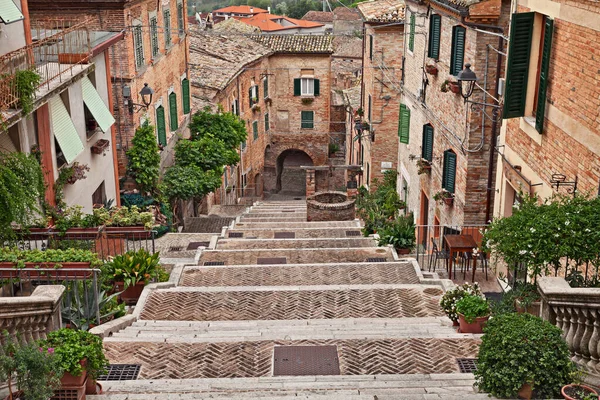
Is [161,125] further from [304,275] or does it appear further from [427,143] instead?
[304,275]

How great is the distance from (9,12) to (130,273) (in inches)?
202

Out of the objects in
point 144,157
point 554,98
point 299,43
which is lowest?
point 144,157

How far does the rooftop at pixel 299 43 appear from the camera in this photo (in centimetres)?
4488

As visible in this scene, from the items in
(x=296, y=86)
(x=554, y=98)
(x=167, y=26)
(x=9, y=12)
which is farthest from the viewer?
(x=296, y=86)

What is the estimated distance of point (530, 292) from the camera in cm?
918

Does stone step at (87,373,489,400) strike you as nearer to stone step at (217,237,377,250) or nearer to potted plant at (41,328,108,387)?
potted plant at (41,328,108,387)

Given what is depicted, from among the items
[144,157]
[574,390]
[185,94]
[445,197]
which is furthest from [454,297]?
[185,94]

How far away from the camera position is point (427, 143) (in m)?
20.9

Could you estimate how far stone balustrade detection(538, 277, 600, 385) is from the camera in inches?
285

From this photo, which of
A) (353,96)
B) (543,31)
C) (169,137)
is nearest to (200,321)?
(543,31)

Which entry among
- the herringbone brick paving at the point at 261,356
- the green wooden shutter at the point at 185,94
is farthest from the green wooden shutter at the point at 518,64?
the green wooden shutter at the point at 185,94

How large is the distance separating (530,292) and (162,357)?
501cm

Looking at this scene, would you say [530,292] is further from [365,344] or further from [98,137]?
[98,137]

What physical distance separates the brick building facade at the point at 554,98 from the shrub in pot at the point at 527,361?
351 centimetres
